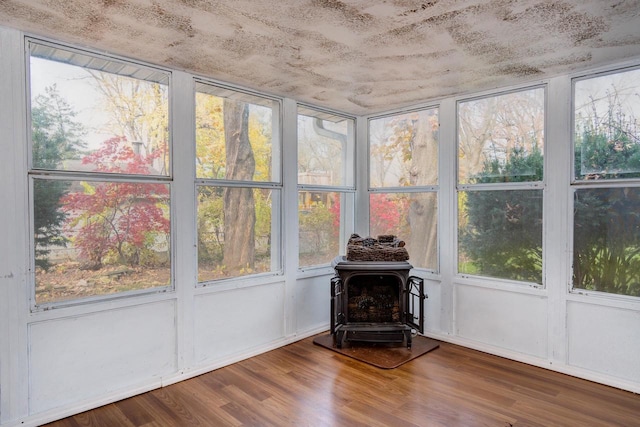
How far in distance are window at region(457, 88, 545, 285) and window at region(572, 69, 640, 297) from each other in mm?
292

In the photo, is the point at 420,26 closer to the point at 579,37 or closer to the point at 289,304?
the point at 579,37

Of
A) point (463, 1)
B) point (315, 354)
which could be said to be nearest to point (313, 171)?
point (315, 354)

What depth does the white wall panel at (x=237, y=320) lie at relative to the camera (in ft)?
10.5

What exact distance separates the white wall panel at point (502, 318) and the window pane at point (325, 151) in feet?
5.88

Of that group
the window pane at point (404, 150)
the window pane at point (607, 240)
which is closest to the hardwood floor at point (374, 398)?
the window pane at point (607, 240)

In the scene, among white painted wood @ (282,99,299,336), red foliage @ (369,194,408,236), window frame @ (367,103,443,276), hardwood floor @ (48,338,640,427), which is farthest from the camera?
red foliage @ (369,194,408,236)

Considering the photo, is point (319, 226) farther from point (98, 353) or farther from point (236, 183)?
point (98, 353)

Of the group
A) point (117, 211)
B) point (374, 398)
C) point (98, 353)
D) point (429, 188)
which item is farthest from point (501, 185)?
point (98, 353)

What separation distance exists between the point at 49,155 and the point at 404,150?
325 cm

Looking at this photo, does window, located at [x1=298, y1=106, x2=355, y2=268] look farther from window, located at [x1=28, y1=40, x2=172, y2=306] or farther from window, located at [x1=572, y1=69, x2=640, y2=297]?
window, located at [x1=572, y1=69, x2=640, y2=297]

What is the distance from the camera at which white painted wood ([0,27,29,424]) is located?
2311 millimetres

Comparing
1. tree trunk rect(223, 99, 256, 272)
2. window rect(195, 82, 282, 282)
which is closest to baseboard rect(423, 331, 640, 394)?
window rect(195, 82, 282, 282)

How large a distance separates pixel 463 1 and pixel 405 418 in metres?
2.46

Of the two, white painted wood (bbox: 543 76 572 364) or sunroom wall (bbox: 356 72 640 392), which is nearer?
sunroom wall (bbox: 356 72 640 392)
